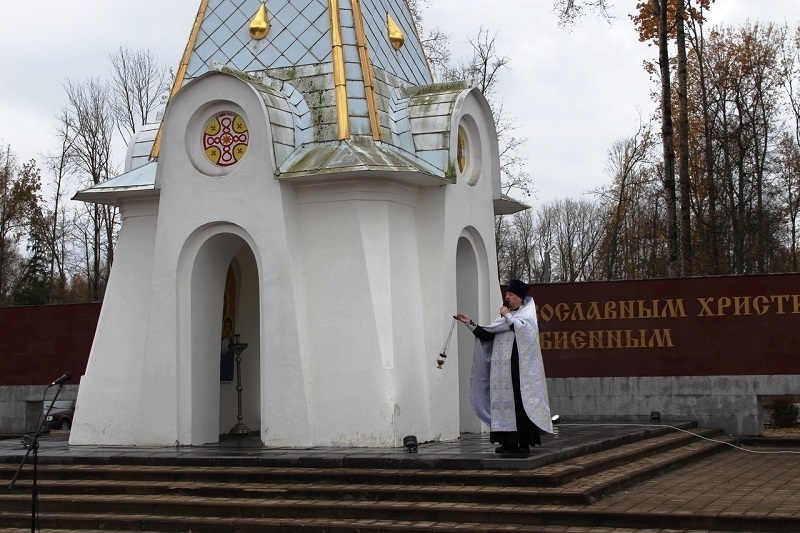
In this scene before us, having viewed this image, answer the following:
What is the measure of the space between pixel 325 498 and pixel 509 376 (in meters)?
2.36

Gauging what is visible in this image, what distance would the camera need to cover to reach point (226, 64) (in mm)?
14484

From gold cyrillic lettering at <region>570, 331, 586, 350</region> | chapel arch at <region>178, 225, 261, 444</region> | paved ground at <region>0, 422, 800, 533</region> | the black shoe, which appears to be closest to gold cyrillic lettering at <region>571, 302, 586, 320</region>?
gold cyrillic lettering at <region>570, 331, 586, 350</region>

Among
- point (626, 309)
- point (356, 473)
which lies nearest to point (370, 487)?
point (356, 473)

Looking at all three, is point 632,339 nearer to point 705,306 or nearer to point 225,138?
point 705,306

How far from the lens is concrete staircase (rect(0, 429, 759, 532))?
9.77 meters

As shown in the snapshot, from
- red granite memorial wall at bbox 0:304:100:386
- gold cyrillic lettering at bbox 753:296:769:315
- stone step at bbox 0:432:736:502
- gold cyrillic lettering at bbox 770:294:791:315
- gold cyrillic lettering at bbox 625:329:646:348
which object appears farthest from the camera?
red granite memorial wall at bbox 0:304:100:386

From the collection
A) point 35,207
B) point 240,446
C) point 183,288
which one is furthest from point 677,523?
point 35,207

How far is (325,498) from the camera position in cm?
1075

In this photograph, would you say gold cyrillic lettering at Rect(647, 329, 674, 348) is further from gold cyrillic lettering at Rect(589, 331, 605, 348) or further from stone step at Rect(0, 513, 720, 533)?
stone step at Rect(0, 513, 720, 533)

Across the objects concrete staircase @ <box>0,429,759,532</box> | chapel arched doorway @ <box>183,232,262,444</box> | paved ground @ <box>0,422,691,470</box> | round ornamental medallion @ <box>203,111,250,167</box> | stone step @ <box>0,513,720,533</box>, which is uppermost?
round ornamental medallion @ <box>203,111,250,167</box>

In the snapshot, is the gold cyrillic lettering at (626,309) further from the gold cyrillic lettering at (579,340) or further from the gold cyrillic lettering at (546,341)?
the gold cyrillic lettering at (546,341)

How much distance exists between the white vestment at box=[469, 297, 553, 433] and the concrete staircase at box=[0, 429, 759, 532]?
0.65 m

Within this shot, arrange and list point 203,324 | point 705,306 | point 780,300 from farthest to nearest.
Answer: point 705,306, point 780,300, point 203,324

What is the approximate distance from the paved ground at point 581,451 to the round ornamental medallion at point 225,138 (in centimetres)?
350
